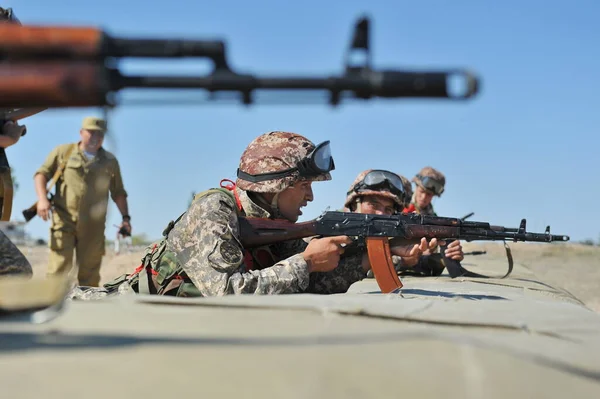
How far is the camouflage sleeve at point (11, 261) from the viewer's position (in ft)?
11.1

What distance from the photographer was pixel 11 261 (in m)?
3.43

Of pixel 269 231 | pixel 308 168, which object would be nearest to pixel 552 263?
pixel 308 168

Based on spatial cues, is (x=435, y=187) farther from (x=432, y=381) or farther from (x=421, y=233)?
(x=432, y=381)

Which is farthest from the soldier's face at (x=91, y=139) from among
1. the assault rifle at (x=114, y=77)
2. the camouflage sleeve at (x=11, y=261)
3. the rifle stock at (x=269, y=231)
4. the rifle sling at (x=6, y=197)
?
the assault rifle at (x=114, y=77)

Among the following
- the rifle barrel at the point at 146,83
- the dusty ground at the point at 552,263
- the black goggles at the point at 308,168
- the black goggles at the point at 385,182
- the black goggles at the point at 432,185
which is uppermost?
the rifle barrel at the point at 146,83

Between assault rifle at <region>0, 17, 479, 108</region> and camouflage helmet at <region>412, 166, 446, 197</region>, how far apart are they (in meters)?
6.88

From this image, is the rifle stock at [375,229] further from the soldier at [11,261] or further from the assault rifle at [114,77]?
the assault rifle at [114,77]

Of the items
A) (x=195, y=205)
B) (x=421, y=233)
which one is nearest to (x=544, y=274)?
(x=421, y=233)

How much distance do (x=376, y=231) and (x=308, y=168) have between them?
0.51m

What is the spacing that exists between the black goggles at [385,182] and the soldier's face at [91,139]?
326 centimetres

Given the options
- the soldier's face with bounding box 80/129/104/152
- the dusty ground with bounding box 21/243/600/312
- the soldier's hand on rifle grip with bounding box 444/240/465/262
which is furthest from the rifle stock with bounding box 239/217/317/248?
the dusty ground with bounding box 21/243/600/312

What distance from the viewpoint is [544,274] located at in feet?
46.3

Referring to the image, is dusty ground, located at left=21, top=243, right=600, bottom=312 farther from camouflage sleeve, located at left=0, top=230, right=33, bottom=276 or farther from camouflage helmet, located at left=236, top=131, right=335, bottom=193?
camouflage sleeve, located at left=0, top=230, right=33, bottom=276

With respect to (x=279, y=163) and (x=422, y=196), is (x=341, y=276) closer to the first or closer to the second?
(x=279, y=163)
